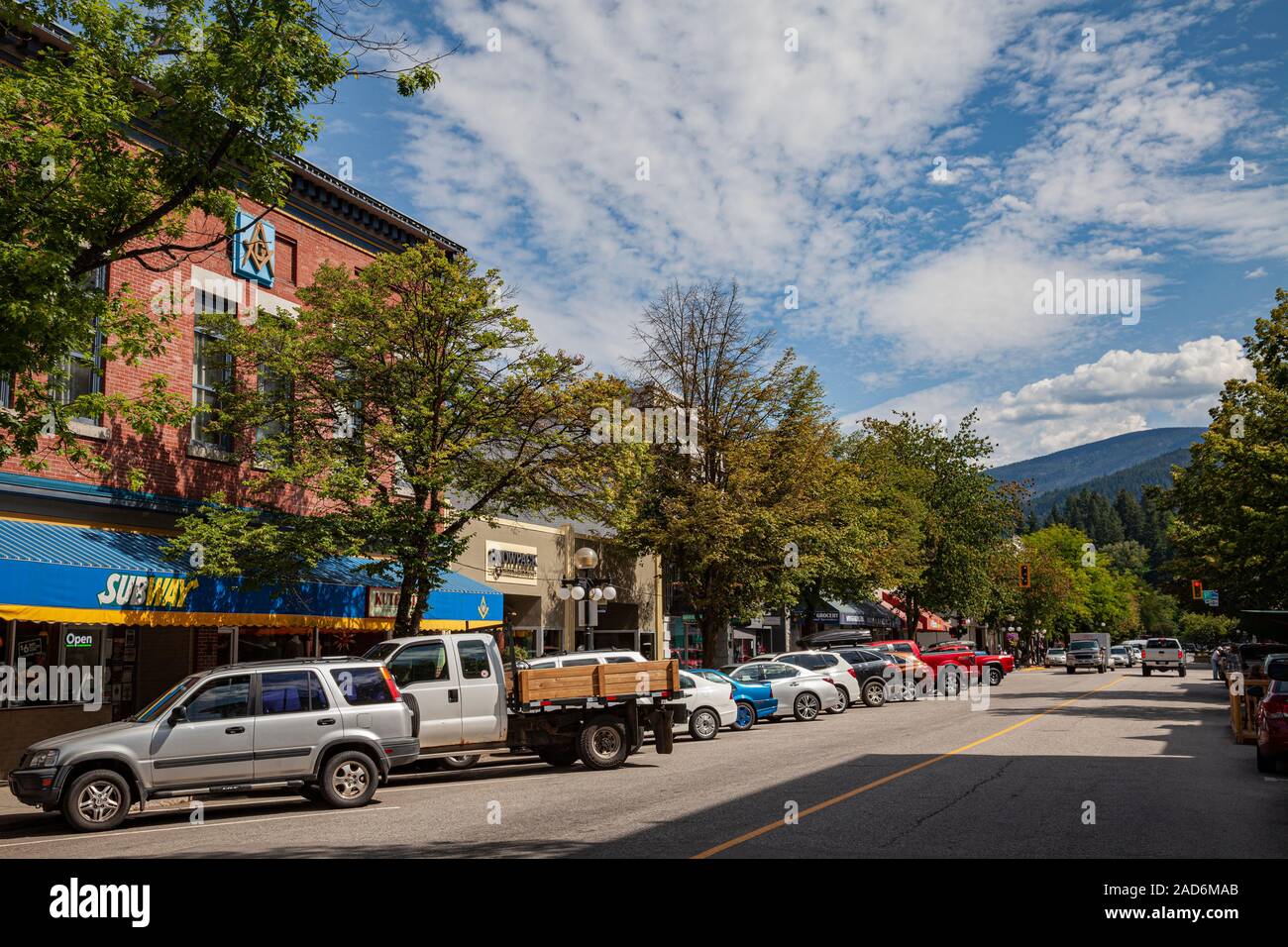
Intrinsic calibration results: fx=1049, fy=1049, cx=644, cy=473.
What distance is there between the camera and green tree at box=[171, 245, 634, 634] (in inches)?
736

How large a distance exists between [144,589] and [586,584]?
1503 centimetres

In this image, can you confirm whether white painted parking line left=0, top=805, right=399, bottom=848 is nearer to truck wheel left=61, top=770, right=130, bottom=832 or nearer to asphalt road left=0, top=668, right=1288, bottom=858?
asphalt road left=0, top=668, right=1288, bottom=858

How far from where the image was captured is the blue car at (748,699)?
24.3 metres

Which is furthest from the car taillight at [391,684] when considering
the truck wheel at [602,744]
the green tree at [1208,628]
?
the green tree at [1208,628]

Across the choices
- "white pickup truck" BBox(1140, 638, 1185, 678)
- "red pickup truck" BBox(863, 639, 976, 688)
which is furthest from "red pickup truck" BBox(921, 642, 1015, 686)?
"white pickup truck" BBox(1140, 638, 1185, 678)

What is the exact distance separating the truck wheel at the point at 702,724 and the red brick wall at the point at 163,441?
1043 centimetres

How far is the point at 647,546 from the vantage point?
111ft

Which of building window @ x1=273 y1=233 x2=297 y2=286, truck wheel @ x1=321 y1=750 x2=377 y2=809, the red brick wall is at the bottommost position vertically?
truck wheel @ x1=321 y1=750 x2=377 y2=809

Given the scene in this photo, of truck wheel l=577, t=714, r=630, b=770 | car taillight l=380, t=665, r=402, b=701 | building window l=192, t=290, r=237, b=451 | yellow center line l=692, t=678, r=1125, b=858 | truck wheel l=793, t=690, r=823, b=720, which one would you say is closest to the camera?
yellow center line l=692, t=678, r=1125, b=858

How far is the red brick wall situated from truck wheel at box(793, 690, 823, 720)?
14.7 m

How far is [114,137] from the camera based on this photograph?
11.7 m

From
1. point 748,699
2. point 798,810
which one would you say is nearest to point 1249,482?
point 748,699
